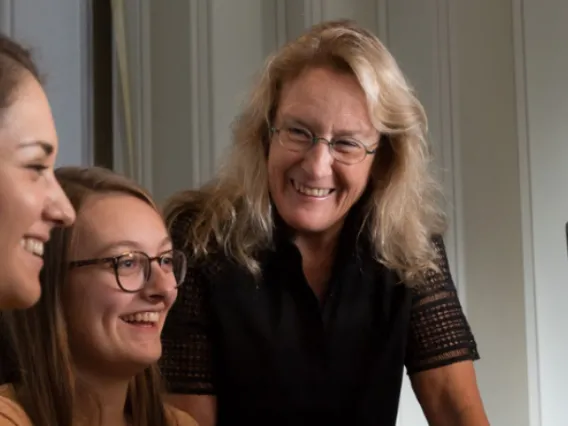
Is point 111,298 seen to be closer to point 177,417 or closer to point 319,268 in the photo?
point 177,417

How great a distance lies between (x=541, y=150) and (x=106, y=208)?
100 centimetres

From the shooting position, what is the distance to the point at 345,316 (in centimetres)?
124

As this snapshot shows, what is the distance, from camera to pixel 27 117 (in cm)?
70

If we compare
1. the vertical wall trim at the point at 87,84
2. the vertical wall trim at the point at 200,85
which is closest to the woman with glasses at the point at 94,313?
the vertical wall trim at the point at 87,84

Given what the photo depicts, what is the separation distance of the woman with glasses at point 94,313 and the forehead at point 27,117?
0.23 metres

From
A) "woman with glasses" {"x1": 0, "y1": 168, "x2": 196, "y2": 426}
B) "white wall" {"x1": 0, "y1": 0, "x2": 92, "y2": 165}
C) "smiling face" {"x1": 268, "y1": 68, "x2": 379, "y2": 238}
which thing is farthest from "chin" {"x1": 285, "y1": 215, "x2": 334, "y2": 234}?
"white wall" {"x1": 0, "y1": 0, "x2": 92, "y2": 165}

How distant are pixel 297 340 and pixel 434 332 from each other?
0.69ft

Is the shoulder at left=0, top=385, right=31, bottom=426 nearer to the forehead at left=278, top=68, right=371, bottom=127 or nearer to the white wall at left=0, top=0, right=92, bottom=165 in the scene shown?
the forehead at left=278, top=68, right=371, bottom=127

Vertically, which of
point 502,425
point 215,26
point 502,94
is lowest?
point 502,425

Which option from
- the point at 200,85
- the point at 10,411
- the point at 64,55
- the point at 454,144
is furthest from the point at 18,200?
the point at 454,144

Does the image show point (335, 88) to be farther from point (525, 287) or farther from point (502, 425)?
point (502, 425)

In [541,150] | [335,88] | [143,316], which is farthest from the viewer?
[541,150]

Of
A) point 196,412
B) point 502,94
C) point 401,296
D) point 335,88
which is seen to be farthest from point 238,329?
point 502,94

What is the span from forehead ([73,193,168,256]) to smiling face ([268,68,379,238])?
298 millimetres
